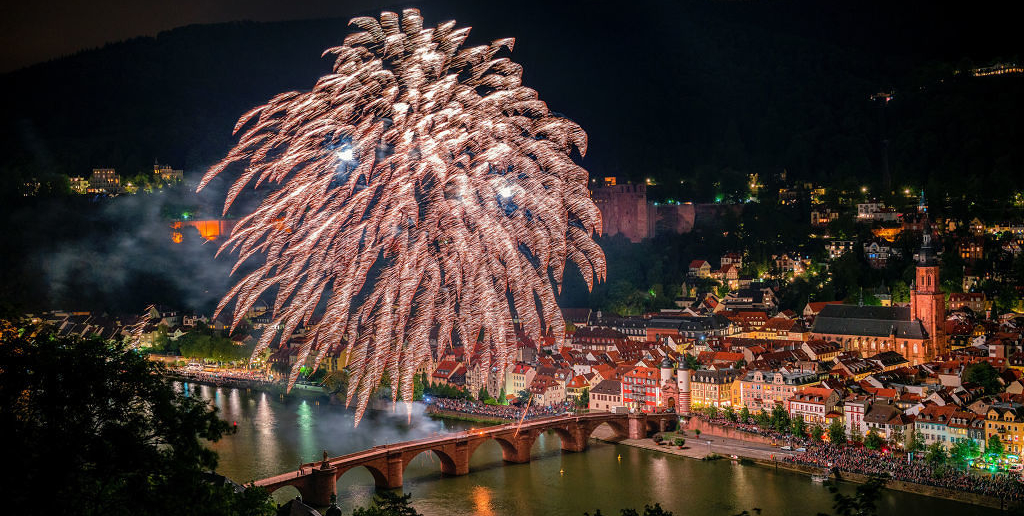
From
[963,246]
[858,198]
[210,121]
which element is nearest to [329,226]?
[963,246]

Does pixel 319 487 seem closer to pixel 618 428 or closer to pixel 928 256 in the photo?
pixel 618 428

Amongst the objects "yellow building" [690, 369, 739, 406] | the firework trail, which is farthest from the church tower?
the firework trail

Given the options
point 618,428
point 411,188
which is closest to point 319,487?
point 411,188

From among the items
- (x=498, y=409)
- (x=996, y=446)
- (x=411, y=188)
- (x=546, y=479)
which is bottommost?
(x=546, y=479)

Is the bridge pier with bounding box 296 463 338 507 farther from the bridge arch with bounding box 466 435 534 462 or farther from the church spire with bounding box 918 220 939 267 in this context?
the church spire with bounding box 918 220 939 267

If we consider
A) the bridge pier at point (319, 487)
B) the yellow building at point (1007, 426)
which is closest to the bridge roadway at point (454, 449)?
the bridge pier at point (319, 487)

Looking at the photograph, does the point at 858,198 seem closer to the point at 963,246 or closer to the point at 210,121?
the point at 963,246

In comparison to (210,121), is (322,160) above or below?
below
